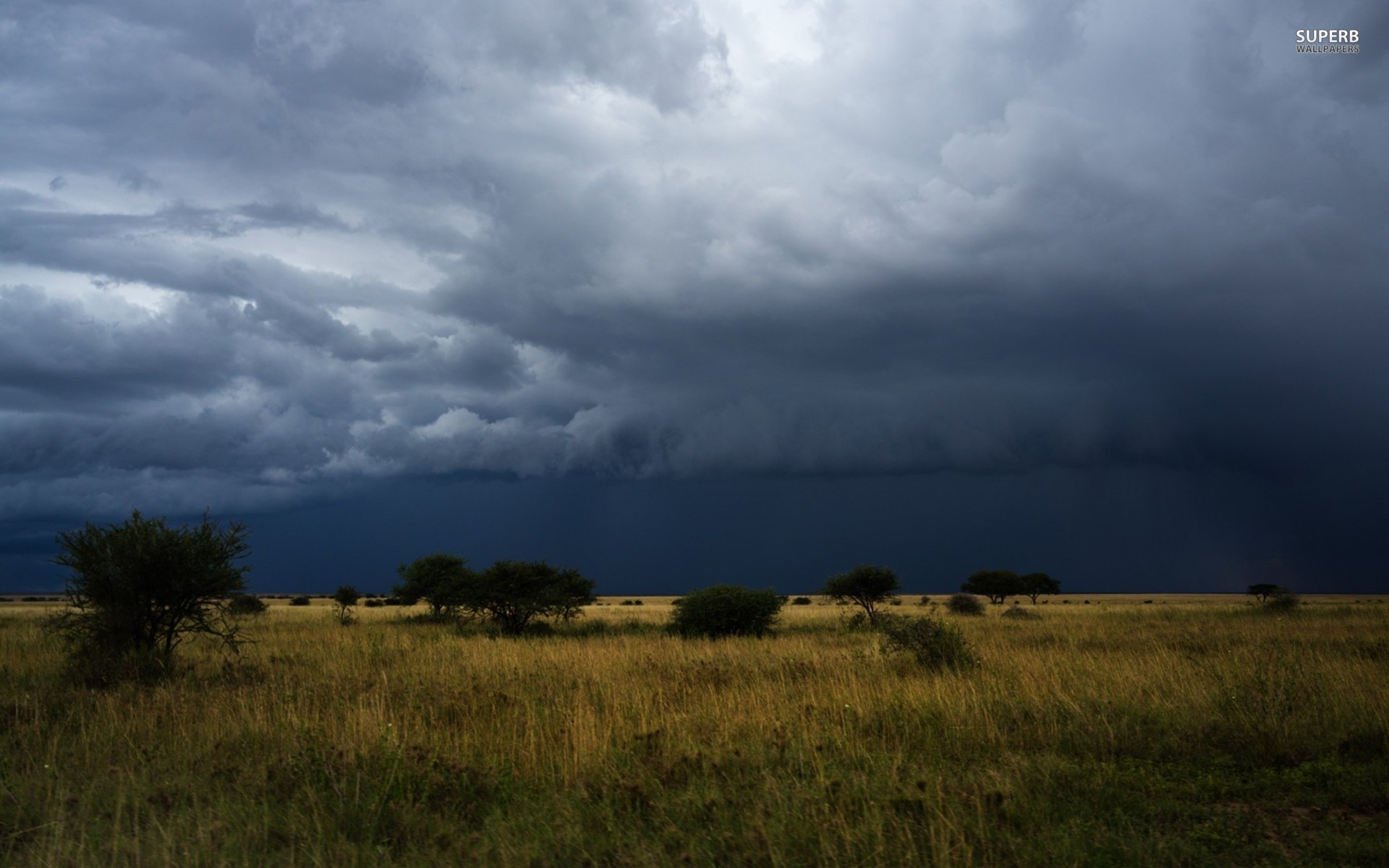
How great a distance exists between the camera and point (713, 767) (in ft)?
21.4

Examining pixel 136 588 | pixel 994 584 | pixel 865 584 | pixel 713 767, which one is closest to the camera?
pixel 713 767

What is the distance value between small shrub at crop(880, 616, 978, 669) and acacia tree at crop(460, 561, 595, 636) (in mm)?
15009

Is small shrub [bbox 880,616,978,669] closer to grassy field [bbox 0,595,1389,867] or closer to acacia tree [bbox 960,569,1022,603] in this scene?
grassy field [bbox 0,595,1389,867]

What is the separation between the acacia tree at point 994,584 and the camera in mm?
69375

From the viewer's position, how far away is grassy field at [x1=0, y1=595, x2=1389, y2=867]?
4977 millimetres

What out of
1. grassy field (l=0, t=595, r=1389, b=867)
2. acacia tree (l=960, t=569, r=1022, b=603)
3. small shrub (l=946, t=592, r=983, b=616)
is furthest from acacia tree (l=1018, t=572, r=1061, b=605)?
grassy field (l=0, t=595, r=1389, b=867)

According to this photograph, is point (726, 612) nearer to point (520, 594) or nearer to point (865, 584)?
point (520, 594)

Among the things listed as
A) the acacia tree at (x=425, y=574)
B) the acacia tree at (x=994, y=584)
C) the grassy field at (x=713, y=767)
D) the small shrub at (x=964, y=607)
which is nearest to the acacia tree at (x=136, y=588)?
the grassy field at (x=713, y=767)

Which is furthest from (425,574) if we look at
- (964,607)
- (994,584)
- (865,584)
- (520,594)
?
(994,584)

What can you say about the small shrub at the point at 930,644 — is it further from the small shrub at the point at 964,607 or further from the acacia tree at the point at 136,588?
the small shrub at the point at 964,607

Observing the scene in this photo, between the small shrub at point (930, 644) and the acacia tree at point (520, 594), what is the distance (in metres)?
15.0

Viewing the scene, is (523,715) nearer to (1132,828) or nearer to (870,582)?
(1132,828)

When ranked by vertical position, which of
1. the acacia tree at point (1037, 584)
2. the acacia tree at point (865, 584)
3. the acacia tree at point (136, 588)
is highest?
the acacia tree at point (136, 588)

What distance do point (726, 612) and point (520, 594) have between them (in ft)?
24.6
